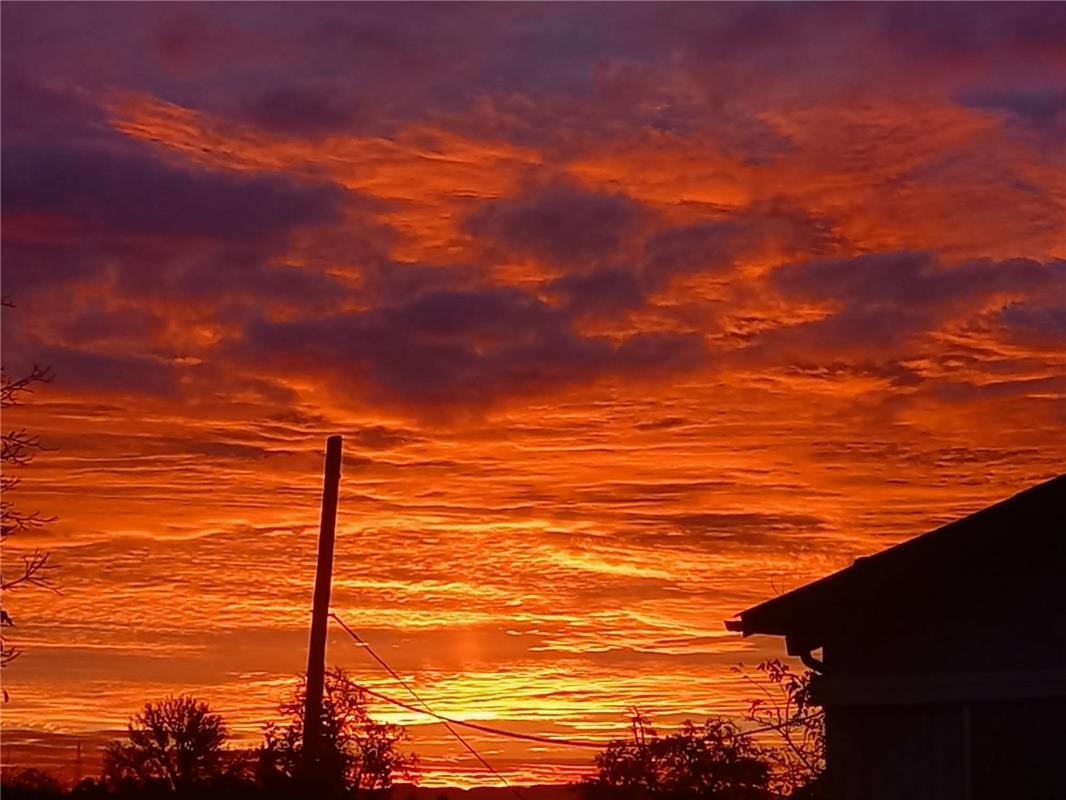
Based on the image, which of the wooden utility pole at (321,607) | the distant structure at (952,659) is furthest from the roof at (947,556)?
the wooden utility pole at (321,607)

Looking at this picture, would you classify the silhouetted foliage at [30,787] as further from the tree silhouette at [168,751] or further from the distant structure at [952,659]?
the distant structure at [952,659]

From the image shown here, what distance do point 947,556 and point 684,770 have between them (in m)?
15.4

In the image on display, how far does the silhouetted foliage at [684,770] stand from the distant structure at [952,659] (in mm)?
11539

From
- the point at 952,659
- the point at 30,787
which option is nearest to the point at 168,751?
the point at 30,787

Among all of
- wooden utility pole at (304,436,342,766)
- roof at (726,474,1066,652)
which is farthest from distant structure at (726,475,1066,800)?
wooden utility pole at (304,436,342,766)

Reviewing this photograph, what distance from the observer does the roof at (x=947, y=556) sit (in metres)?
13.3

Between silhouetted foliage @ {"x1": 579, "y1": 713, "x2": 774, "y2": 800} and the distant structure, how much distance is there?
37.9ft

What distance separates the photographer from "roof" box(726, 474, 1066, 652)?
43.7 feet

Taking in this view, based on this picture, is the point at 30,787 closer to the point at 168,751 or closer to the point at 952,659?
the point at 168,751

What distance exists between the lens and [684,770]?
91.9ft

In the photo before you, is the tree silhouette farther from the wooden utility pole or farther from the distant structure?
the distant structure

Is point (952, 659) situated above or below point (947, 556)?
below

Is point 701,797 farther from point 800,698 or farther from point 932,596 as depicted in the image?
point 932,596

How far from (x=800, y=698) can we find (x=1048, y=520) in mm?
10682
